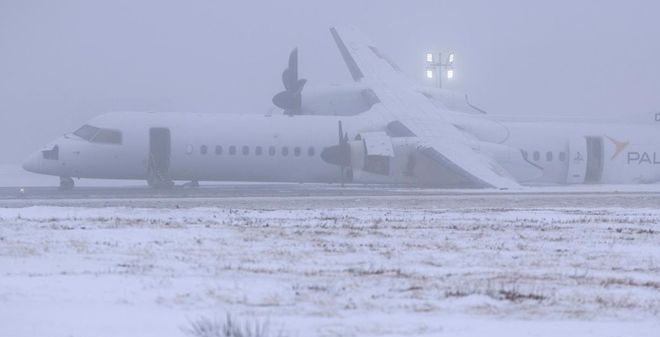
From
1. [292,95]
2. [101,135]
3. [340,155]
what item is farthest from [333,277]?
[292,95]

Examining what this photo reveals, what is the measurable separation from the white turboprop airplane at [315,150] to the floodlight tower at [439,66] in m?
20.8

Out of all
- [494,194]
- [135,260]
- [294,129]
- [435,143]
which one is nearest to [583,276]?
[135,260]

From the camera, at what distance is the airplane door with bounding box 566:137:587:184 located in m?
40.8

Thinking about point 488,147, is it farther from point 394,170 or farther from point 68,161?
point 68,161

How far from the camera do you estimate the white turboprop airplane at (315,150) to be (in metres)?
38.2

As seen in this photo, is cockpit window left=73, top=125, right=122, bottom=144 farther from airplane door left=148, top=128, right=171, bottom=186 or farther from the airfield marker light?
the airfield marker light

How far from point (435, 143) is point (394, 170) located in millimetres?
2371

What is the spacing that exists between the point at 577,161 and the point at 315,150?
9.96 meters

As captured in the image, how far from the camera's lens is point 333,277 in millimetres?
12461

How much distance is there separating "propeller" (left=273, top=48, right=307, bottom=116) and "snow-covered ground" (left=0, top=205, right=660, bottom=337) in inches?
912

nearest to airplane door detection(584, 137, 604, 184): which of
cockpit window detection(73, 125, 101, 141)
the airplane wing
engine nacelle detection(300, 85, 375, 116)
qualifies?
→ the airplane wing

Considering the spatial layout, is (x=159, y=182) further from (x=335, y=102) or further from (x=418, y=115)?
(x=418, y=115)

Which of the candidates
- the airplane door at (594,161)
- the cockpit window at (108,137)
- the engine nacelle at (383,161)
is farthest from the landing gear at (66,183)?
the airplane door at (594,161)

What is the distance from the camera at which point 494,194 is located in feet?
109
